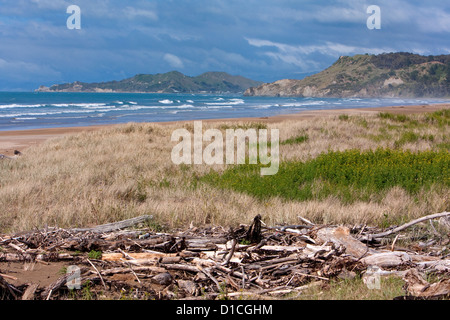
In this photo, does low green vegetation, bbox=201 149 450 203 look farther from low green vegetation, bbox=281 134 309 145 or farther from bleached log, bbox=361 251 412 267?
low green vegetation, bbox=281 134 309 145

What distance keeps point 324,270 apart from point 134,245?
8.91 ft

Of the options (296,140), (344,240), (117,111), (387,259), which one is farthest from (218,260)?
(117,111)

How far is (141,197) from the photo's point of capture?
29.7ft

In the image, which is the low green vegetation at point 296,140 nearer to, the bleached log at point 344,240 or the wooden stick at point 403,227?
the wooden stick at point 403,227

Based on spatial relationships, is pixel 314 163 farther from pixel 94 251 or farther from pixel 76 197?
pixel 94 251

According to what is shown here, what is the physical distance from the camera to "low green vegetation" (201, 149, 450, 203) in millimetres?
9008

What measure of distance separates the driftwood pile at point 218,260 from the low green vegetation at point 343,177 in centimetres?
269

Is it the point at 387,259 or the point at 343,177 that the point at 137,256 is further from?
the point at 343,177

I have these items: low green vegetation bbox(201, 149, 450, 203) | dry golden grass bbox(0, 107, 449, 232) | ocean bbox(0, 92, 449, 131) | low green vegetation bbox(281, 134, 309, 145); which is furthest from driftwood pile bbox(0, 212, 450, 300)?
ocean bbox(0, 92, 449, 131)

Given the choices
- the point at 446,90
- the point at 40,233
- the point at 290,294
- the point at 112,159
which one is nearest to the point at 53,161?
the point at 112,159

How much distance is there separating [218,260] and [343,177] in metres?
5.95

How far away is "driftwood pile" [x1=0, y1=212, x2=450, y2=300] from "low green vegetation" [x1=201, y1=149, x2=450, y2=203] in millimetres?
2691

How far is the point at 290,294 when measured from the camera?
4.41 m

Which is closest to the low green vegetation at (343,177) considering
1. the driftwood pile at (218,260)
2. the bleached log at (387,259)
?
the driftwood pile at (218,260)
